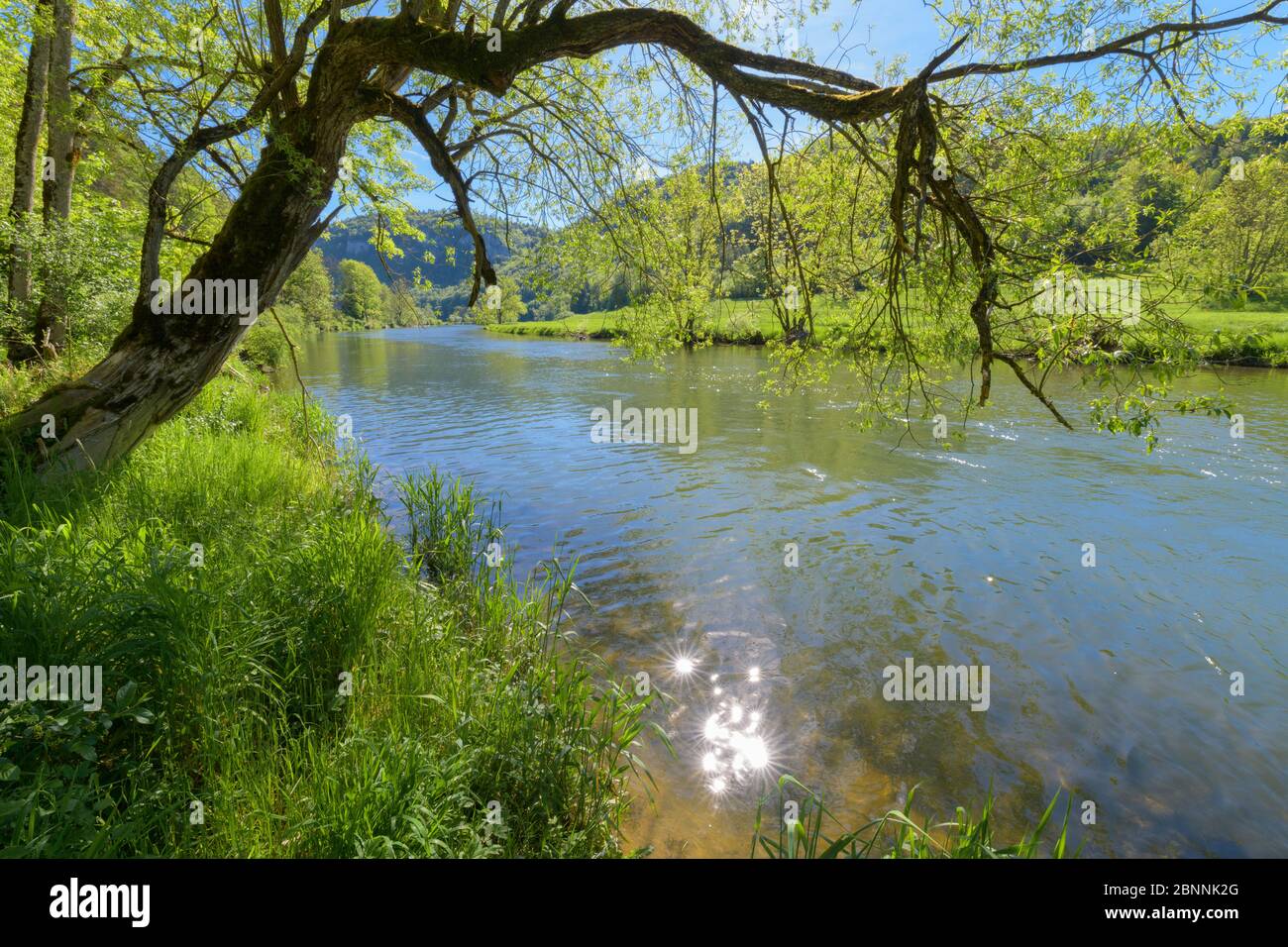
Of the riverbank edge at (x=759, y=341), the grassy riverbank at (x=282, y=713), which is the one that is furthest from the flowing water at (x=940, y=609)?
the riverbank edge at (x=759, y=341)

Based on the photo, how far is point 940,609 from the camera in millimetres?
7602

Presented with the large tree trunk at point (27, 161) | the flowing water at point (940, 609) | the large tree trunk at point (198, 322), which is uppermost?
the large tree trunk at point (27, 161)

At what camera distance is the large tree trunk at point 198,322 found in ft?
18.4

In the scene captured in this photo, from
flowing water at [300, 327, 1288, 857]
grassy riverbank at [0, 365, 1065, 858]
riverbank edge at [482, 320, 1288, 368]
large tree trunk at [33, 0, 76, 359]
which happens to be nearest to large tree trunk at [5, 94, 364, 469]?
grassy riverbank at [0, 365, 1065, 858]

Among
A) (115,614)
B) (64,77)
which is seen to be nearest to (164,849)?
(115,614)

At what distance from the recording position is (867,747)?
16.9 ft

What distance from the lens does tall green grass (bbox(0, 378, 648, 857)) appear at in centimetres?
261

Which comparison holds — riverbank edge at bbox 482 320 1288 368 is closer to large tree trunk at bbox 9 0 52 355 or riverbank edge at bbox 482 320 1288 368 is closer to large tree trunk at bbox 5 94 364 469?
large tree trunk at bbox 5 94 364 469

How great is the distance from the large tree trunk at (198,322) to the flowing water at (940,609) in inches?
191

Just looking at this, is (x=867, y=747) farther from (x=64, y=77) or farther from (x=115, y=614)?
(x=64, y=77)

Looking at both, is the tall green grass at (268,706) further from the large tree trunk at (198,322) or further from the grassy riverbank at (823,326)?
the grassy riverbank at (823,326)

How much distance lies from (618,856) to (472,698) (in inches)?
56.5

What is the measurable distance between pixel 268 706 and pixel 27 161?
13743 millimetres
